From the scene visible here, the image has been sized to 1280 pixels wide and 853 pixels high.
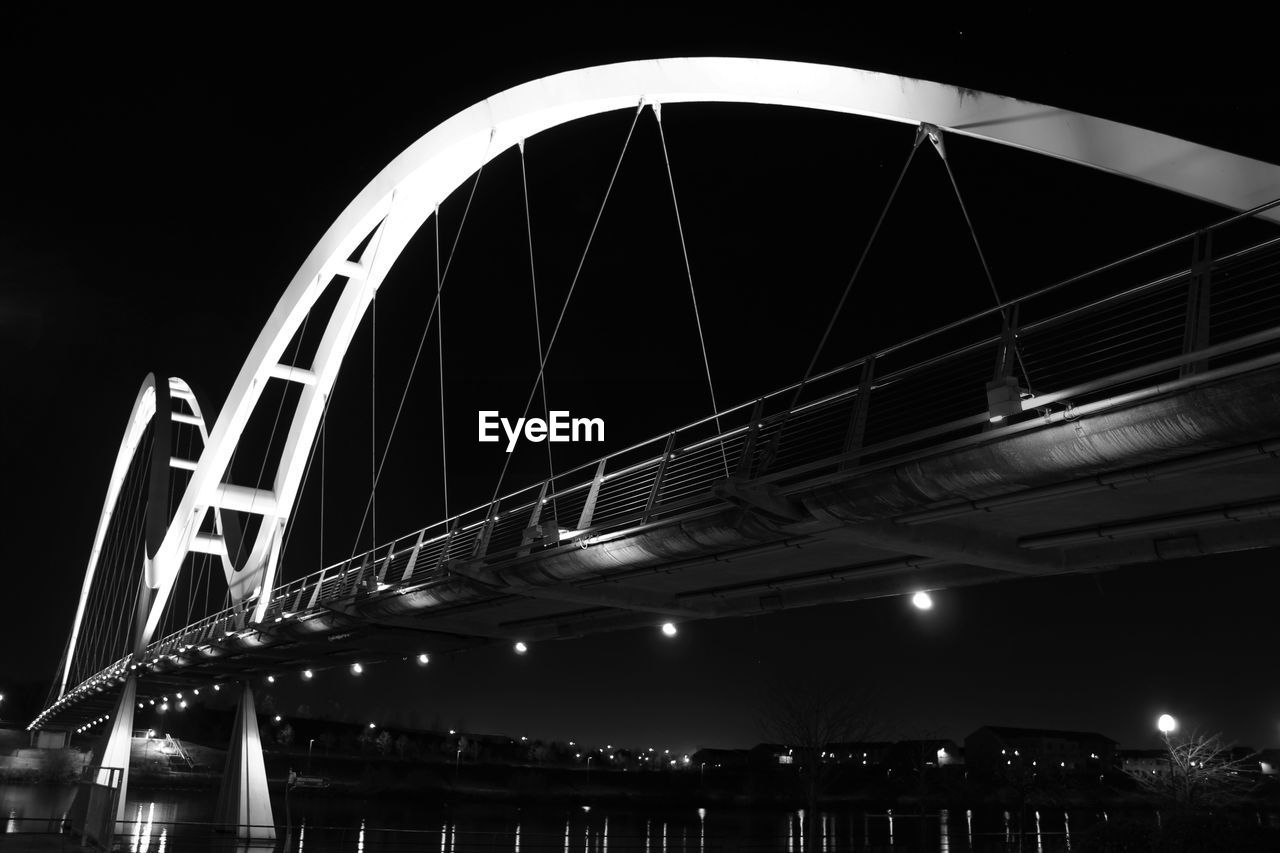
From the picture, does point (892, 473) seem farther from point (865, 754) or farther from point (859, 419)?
point (865, 754)

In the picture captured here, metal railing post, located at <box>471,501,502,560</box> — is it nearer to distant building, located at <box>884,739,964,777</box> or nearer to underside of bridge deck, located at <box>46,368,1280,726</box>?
underside of bridge deck, located at <box>46,368,1280,726</box>

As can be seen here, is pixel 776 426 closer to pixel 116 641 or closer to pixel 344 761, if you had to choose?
pixel 116 641

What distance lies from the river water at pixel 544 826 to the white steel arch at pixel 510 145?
9.94 meters

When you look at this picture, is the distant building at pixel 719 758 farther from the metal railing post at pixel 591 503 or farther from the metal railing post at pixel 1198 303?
the metal railing post at pixel 1198 303

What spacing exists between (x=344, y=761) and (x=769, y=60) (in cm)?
10964

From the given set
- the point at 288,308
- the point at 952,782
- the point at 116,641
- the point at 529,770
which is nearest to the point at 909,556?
the point at 288,308

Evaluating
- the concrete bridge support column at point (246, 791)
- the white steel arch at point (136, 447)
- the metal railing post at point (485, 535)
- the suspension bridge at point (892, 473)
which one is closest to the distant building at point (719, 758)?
the white steel arch at point (136, 447)

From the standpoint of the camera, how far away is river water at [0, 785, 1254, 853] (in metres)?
37.0

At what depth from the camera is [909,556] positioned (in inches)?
512

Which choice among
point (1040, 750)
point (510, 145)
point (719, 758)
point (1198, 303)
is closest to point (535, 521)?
point (1198, 303)

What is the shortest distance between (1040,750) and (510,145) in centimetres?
9996

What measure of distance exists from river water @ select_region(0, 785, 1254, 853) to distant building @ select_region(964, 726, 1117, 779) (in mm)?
11937

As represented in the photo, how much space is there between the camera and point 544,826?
211 ft

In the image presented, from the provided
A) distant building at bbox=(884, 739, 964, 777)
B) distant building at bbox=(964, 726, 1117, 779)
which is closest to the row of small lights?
distant building at bbox=(884, 739, 964, 777)
